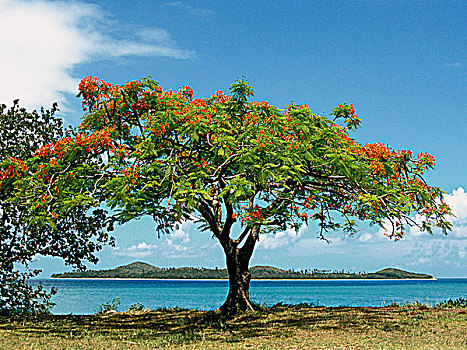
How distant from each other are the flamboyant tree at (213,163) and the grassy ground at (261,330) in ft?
9.00

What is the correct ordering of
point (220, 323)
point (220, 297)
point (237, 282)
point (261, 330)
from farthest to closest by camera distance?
point (220, 297), point (237, 282), point (220, 323), point (261, 330)

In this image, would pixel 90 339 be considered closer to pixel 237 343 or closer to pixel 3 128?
pixel 237 343

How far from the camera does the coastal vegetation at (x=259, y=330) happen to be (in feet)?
45.9

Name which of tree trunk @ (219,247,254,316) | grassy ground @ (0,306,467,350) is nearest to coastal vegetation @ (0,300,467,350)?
grassy ground @ (0,306,467,350)

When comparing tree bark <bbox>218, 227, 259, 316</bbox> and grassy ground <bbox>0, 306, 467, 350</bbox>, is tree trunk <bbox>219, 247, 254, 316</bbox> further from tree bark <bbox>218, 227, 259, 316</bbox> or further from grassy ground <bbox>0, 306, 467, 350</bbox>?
grassy ground <bbox>0, 306, 467, 350</bbox>

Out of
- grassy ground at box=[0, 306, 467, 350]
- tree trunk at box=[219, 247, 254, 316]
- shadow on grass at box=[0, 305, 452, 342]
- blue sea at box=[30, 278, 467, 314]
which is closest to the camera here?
grassy ground at box=[0, 306, 467, 350]

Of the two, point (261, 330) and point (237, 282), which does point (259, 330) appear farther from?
point (237, 282)

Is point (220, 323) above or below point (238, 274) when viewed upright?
below

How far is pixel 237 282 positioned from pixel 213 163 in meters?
5.34

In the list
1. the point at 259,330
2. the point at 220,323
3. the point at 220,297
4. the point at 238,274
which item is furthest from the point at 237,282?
the point at 220,297

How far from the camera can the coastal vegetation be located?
13992mm

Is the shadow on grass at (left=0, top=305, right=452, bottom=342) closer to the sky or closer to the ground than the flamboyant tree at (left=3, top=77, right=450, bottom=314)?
closer to the ground

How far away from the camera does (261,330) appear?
52.6ft

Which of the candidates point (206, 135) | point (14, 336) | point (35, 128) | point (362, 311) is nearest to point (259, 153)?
point (206, 135)
